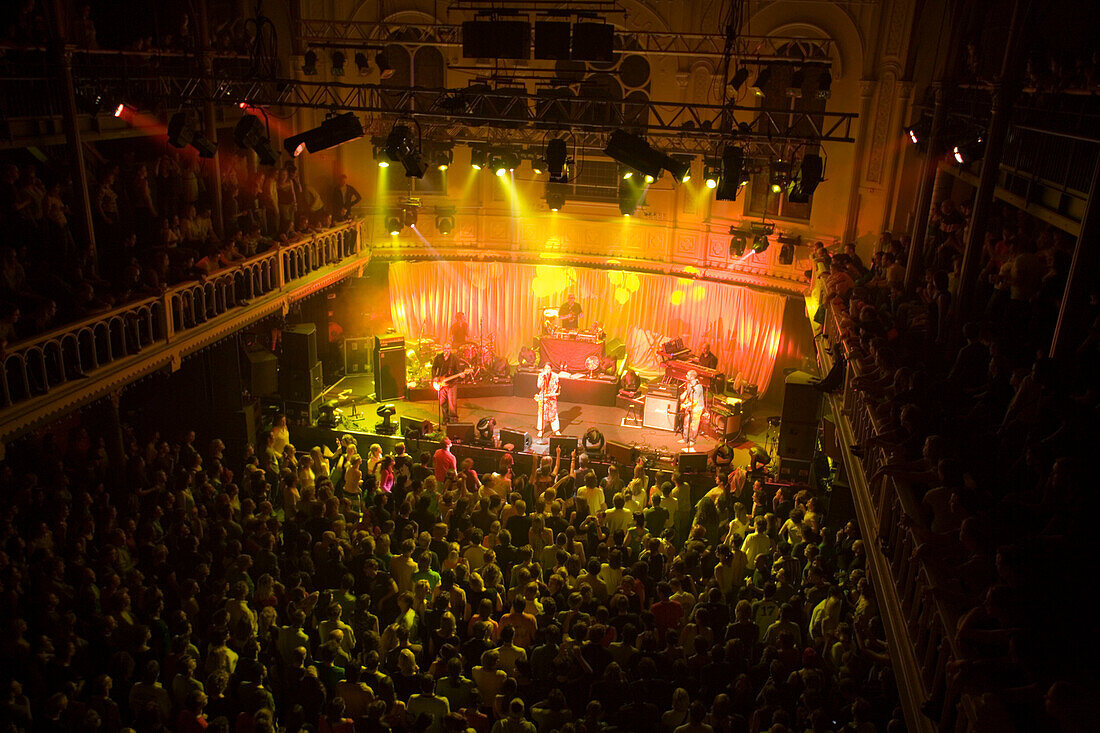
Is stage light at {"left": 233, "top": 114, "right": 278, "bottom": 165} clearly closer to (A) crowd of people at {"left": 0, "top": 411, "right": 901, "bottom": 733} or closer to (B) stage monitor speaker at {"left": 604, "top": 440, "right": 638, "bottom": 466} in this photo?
(A) crowd of people at {"left": 0, "top": 411, "right": 901, "bottom": 733}

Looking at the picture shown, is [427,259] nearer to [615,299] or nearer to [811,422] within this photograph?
[615,299]

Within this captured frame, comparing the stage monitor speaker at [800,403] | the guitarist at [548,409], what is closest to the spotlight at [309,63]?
the guitarist at [548,409]

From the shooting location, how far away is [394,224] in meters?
19.6

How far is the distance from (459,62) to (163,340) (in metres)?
10.5

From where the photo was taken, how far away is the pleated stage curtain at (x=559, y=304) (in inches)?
780

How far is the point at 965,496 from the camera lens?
5605mm

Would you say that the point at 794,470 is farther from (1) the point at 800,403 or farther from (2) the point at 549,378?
(2) the point at 549,378

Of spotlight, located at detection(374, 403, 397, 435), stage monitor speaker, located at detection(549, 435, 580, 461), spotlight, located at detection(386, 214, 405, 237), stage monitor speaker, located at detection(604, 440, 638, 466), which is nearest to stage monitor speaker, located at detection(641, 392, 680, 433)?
stage monitor speaker, located at detection(604, 440, 638, 466)

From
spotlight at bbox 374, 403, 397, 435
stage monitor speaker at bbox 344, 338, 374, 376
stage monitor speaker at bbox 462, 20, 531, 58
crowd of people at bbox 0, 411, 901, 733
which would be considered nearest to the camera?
crowd of people at bbox 0, 411, 901, 733

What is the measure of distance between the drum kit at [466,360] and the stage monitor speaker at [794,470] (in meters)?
7.85

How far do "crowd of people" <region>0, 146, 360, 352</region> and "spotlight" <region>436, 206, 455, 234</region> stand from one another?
353 centimetres

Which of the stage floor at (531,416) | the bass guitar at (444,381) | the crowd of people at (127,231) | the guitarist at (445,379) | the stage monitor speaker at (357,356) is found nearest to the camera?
the crowd of people at (127,231)

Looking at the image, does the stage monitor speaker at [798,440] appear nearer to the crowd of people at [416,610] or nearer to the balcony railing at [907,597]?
the crowd of people at [416,610]

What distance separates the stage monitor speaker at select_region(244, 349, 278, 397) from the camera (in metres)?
15.3
